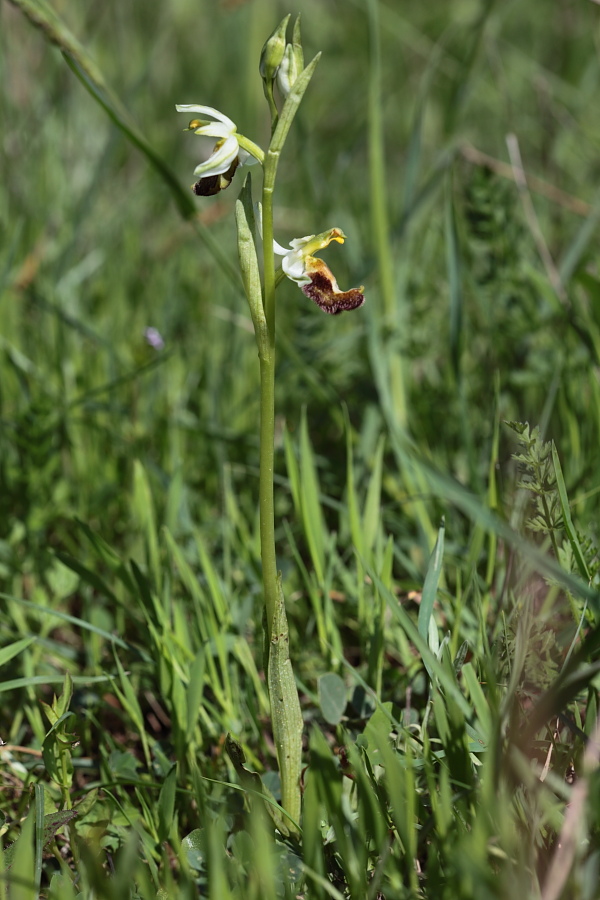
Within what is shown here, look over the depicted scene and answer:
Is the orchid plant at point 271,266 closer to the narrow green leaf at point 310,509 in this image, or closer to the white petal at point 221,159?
the white petal at point 221,159

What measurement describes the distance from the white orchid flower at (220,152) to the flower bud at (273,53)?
0.33 ft

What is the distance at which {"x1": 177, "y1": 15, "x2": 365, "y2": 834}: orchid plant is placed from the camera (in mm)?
1293

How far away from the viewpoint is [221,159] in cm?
130

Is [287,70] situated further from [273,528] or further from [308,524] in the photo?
[308,524]

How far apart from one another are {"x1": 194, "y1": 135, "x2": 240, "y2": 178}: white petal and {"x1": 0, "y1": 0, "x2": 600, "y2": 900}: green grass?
→ 0.66 meters

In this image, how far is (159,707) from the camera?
6.28 feet

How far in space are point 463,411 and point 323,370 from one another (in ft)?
1.95

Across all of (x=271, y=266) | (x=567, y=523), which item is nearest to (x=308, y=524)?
(x=567, y=523)

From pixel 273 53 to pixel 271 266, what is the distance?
35 centimetres

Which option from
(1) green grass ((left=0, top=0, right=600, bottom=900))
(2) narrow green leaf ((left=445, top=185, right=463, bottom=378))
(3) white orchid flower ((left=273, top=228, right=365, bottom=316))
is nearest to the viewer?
(1) green grass ((left=0, top=0, right=600, bottom=900))

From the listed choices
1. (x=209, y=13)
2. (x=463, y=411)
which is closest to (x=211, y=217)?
(x=463, y=411)

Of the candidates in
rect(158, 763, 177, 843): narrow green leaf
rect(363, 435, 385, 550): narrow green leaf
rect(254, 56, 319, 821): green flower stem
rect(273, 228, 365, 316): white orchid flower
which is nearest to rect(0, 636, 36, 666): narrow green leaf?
rect(158, 763, 177, 843): narrow green leaf

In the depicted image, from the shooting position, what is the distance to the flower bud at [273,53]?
1294mm

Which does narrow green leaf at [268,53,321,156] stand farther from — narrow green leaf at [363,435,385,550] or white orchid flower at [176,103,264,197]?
narrow green leaf at [363,435,385,550]
